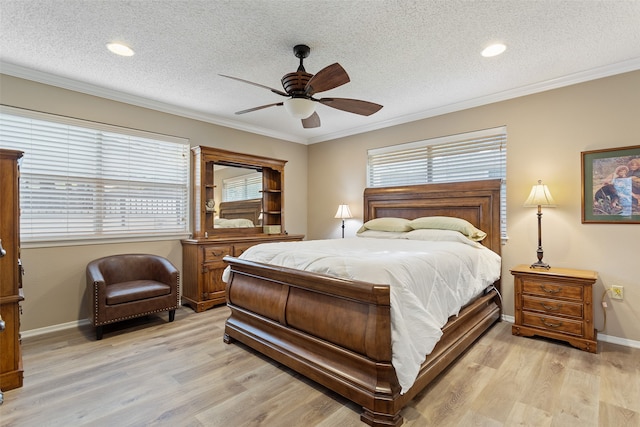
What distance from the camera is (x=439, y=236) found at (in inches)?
135

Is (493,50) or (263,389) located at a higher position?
(493,50)

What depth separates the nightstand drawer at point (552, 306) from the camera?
2.75 m

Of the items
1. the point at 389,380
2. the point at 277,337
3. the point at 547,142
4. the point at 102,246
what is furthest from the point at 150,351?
the point at 547,142

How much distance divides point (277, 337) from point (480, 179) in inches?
116

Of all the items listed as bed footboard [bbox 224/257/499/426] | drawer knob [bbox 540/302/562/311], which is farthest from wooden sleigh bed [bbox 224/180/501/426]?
drawer knob [bbox 540/302/562/311]

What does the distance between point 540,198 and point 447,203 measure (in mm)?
1010

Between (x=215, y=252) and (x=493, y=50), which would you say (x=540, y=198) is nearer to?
(x=493, y=50)

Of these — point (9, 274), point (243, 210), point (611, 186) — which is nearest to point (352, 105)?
point (611, 186)

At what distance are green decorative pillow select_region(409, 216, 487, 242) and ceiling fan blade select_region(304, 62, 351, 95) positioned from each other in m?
2.11

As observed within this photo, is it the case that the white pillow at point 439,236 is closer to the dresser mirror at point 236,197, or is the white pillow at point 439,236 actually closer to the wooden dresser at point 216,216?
the wooden dresser at point 216,216

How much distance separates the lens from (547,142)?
3275 mm

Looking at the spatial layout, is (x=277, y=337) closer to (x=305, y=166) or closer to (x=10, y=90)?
(x=10, y=90)

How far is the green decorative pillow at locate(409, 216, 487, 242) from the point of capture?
3.43 m

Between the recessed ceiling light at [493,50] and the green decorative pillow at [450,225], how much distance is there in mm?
1682
